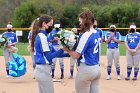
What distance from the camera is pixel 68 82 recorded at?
1340 cm

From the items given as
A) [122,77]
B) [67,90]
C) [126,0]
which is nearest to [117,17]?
[126,0]

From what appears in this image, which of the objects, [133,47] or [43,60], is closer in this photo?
[43,60]

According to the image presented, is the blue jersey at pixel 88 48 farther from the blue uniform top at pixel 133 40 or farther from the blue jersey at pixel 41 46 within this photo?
the blue uniform top at pixel 133 40

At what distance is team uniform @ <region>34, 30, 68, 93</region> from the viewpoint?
24.2ft

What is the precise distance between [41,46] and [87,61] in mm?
898

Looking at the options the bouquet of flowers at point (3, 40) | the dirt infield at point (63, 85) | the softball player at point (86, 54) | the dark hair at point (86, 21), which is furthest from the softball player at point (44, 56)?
the bouquet of flowers at point (3, 40)

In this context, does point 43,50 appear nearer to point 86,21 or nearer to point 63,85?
point 86,21

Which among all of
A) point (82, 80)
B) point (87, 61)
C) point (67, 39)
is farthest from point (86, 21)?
point (82, 80)

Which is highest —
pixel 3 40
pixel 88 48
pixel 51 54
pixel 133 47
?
pixel 88 48

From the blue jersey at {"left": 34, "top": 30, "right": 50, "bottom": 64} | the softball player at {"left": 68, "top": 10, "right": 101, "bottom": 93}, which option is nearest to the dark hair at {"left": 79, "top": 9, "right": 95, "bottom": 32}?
the softball player at {"left": 68, "top": 10, "right": 101, "bottom": 93}

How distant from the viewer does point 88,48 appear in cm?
711

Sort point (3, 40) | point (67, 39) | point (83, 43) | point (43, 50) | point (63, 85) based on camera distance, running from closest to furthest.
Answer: point (83, 43), point (67, 39), point (43, 50), point (63, 85), point (3, 40)

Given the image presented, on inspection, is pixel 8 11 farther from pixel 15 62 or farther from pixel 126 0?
pixel 15 62

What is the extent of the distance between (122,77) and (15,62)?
4159mm
